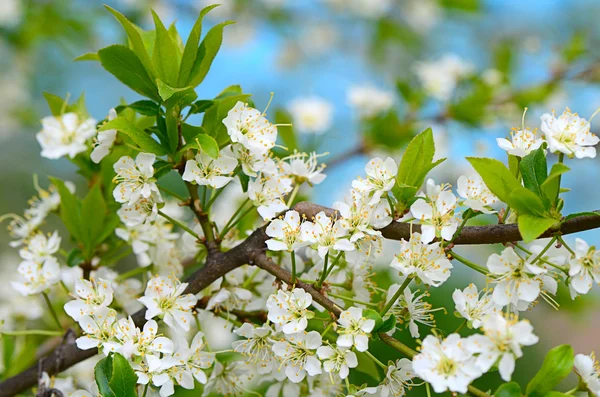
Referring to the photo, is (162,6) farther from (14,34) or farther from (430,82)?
(430,82)

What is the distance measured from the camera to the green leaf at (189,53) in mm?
862

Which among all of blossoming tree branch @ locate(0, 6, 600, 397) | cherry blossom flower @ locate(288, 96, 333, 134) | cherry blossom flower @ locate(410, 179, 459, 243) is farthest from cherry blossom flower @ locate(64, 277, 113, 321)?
cherry blossom flower @ locate(288, 96, 333, 134)

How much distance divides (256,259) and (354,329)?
173 mm

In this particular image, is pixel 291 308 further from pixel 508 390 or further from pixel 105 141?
pixel 105 141

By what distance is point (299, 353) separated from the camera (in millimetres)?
819

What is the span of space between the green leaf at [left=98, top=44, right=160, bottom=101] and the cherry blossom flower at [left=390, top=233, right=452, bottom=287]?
406 millimetres

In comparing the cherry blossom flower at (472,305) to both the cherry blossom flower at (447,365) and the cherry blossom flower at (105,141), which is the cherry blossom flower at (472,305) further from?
the cherry blossom flower at (105,141)

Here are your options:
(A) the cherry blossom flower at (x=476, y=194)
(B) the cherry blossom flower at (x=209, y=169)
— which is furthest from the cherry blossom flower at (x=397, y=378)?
(B) the cherry blossom flower at (x=209, y=169)

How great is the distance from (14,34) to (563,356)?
246 cm

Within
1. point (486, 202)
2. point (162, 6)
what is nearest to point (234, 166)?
point (486, 202)

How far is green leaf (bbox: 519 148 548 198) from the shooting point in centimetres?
77

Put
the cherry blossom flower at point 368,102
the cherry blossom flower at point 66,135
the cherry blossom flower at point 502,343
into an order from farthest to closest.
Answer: the cherry blossom flower at point 368,102 → the cherry blossom flower at point 66,135 → the cherry blossom flower at point 502,343

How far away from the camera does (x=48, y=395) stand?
948mm

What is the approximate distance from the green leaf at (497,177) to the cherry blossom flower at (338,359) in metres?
0.27
